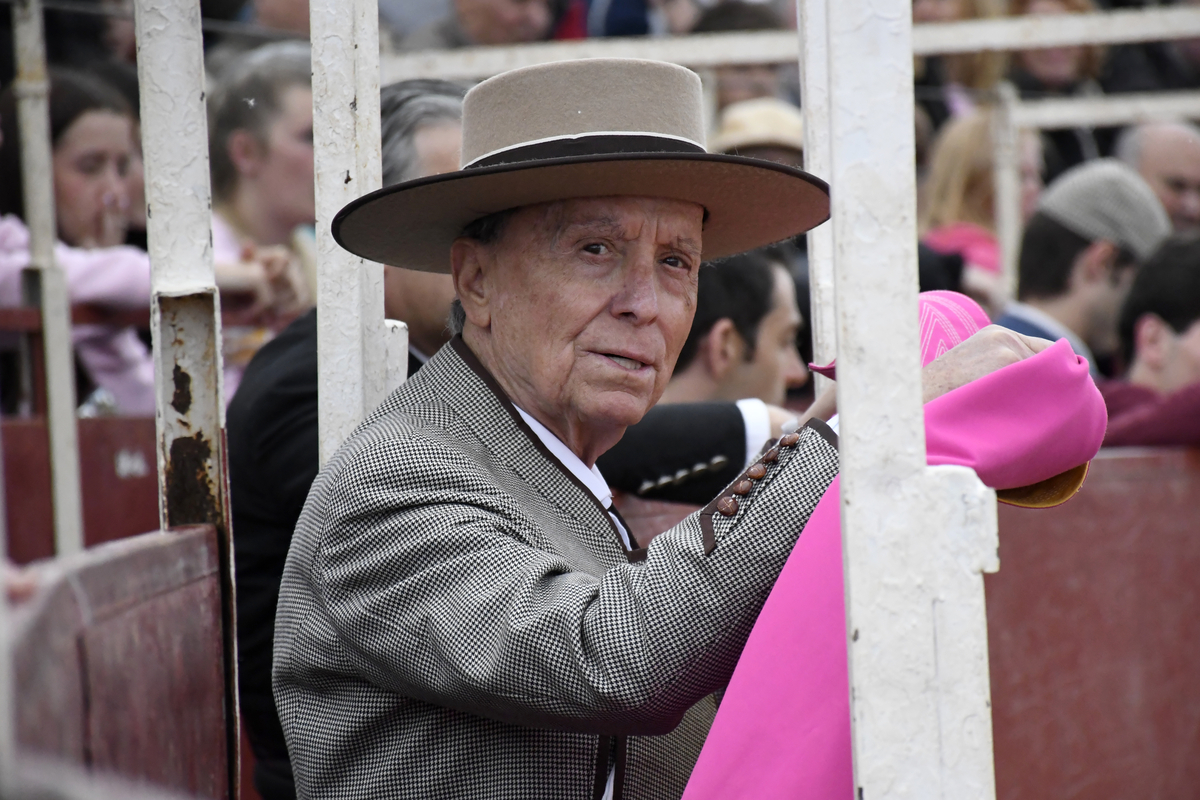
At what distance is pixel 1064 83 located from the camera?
7316 mm

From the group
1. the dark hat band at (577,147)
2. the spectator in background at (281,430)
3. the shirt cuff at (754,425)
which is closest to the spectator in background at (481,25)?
the spectator in background at (281,430)

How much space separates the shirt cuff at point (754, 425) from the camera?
2.74m

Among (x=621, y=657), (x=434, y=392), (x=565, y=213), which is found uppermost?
(x=565, y=213)

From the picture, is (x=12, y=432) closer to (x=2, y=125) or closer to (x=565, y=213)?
(x=2, y=125)

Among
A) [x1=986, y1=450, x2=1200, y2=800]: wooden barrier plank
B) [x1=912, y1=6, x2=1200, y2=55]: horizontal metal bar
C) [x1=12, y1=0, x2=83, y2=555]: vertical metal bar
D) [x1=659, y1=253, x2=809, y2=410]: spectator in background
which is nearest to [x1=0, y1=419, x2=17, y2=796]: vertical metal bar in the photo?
[x1=12, y1=0, x2=83, y2=555]: vertical metal bar

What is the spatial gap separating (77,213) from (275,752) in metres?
2.16

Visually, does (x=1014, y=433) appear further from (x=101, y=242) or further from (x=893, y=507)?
(x=101, y=242)

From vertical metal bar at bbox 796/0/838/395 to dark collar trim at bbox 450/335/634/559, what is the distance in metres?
0.40

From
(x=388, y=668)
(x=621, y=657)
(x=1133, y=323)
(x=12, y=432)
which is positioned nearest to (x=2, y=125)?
(x=12, y=432)

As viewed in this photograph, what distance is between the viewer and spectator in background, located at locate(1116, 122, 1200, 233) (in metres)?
6.69

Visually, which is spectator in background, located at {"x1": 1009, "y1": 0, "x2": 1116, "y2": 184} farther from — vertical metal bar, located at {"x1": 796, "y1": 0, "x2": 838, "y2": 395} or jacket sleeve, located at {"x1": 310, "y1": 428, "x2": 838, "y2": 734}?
jacket sleeve, located at {"x1": 310, "y1": 428, "x2": 838, "y2": 734}

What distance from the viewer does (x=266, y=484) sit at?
2.56 metres

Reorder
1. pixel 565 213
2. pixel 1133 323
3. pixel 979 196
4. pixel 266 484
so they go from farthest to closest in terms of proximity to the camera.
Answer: pixel 979 196
pixel 1133 323
pixel 266 484
pixel 565 213

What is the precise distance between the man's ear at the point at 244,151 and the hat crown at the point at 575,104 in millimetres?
2216
